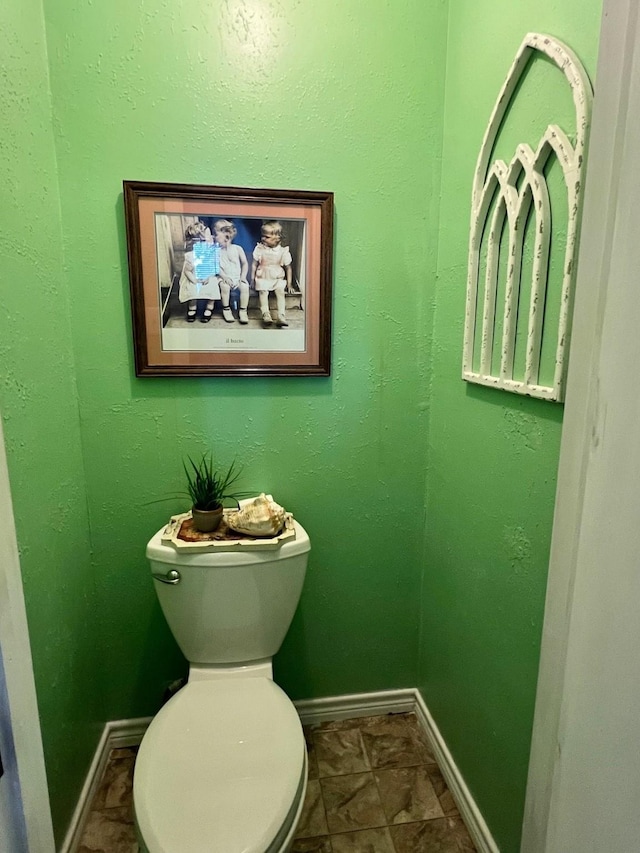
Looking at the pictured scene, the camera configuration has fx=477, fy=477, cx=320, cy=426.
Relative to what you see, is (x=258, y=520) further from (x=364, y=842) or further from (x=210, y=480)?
(x=364, y=842)

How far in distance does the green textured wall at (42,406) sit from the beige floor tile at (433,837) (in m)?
0.88

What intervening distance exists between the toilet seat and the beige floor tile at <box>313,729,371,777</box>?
0.49m

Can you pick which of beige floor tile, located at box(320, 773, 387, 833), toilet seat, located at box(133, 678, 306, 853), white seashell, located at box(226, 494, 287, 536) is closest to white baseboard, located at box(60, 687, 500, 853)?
beige floor tile, located at box(320, 773, 387, 833)

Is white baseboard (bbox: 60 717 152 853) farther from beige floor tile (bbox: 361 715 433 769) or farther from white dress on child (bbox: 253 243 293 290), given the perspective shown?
white dress on child (bbox: 253 243 293 290)

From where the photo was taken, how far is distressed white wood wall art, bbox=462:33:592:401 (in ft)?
2.76

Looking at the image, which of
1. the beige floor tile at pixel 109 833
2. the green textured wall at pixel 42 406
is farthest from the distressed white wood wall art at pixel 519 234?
the beige floor tile at pixel 109 833

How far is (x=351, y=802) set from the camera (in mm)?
1385

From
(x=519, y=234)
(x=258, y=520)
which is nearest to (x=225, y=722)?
(x=258, y=520)

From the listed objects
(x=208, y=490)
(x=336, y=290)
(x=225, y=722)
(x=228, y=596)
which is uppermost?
(x=336, y=290)

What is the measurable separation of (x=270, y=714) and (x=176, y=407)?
33.3 inches

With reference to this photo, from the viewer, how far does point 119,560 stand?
1.46 metres

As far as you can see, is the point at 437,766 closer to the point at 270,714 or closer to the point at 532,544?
the point at 270,714

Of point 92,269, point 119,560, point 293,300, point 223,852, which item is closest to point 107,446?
point 119,560

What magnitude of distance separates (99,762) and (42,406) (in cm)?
112
